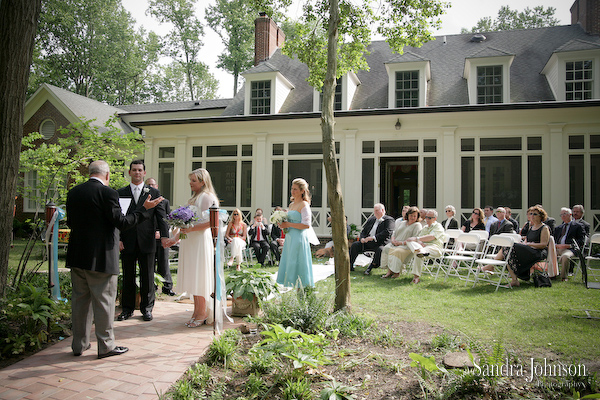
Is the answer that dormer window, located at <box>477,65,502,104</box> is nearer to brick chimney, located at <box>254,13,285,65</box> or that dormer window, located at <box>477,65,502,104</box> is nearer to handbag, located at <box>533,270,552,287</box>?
handbag, located at <box>533,270,552,287</box>

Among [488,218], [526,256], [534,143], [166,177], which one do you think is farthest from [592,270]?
[166,177]

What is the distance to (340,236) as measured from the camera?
520 cm

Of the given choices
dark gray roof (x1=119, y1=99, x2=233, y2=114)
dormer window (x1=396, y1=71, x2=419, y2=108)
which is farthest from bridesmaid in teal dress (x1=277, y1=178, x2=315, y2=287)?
dark gray roof (x1=119, y1=99, x2=233, y2=114)

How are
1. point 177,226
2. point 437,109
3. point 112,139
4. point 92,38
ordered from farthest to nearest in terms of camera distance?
point 92,38, point 437,109, point 112,139, point 177,226

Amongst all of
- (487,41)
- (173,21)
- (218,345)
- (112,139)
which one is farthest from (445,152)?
(173,21)

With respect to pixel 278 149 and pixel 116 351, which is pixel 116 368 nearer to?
pixel 116 351

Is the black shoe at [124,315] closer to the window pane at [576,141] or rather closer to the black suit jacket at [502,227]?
the black suit jacket at [502,227]

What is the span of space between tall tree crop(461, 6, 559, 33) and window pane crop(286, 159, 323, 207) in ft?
85.6

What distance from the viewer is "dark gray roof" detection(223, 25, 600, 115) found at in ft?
48.3

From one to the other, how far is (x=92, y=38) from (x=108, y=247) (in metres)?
34.6

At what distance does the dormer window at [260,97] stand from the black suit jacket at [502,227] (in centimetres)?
986

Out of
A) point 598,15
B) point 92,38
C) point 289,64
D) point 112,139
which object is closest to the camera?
point 112,139

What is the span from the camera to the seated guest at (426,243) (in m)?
8.35

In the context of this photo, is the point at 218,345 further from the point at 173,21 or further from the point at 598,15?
the point at 173,21
